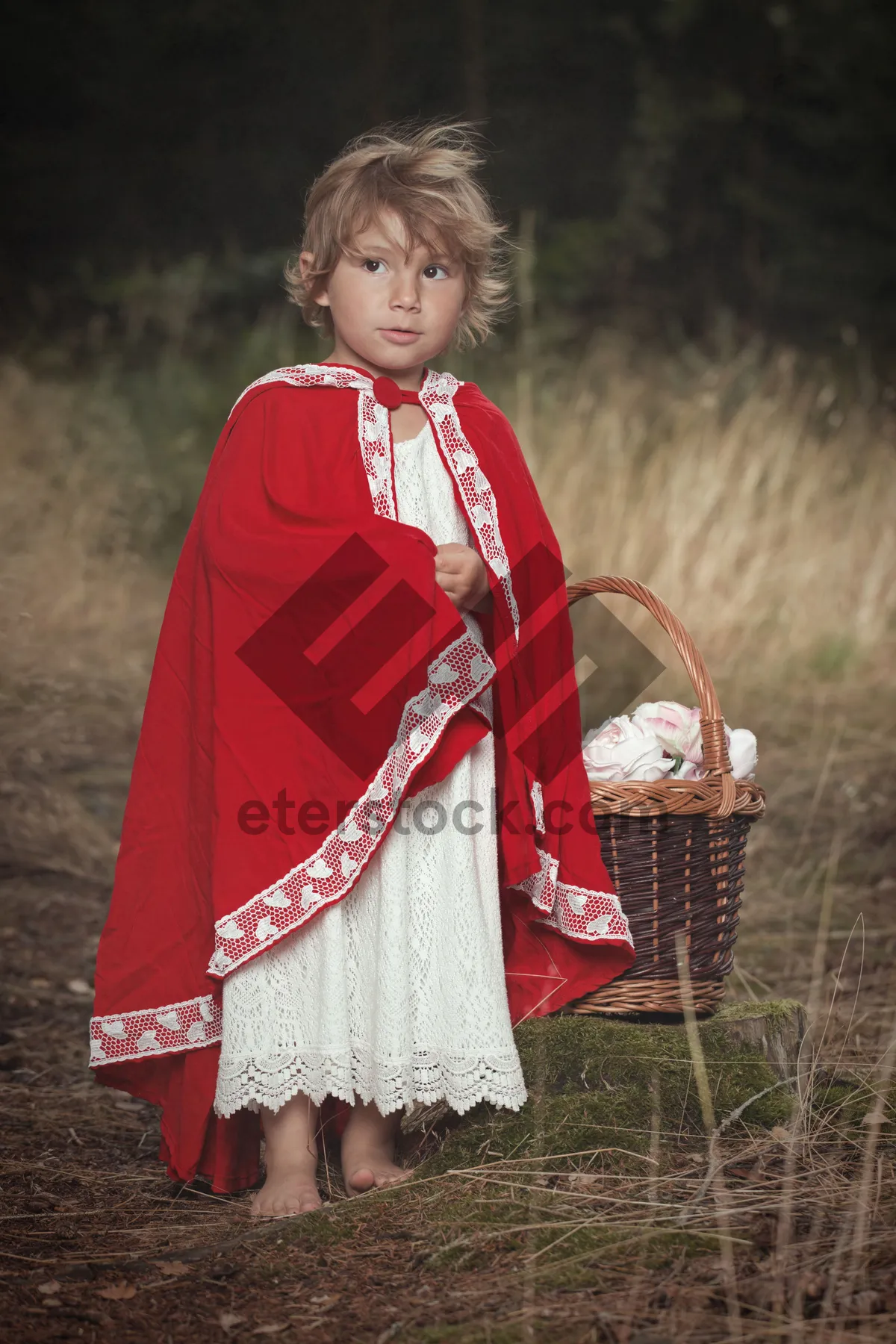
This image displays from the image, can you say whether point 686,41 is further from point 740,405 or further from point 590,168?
point 740,405

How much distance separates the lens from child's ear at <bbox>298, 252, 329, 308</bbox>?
213 cm

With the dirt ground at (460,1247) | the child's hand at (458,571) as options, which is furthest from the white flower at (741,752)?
the child's hand at (458,571)

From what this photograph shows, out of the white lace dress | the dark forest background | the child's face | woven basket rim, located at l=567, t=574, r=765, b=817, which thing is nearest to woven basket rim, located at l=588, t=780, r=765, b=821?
woven basket rim, located at l=567, t=574, r=765, b=817

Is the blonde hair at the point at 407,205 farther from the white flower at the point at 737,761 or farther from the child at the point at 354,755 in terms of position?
the white flower at the point at 737,761

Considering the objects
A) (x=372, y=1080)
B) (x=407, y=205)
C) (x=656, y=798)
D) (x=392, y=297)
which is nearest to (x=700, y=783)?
(x=656, y=798)

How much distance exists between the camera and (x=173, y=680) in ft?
6.97

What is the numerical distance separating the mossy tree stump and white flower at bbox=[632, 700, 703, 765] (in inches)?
18.4

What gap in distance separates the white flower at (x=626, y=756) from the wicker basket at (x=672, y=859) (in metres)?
0.12

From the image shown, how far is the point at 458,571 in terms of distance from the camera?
1.99m

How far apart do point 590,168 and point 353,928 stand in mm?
5256

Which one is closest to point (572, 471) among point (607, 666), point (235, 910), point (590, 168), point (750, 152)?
point (607, 666)

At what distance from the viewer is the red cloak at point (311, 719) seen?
1942mm

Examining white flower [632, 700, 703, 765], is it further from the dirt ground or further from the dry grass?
the dirt ground

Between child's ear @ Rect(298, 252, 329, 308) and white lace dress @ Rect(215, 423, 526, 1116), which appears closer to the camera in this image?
white lace dress @ Rect(215, 423, 526, 1116)
